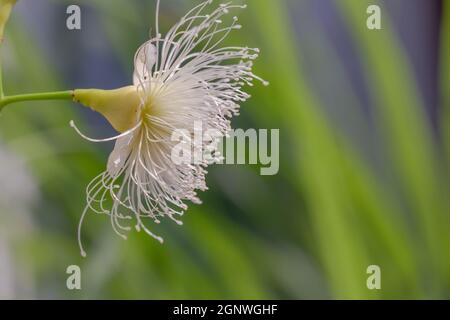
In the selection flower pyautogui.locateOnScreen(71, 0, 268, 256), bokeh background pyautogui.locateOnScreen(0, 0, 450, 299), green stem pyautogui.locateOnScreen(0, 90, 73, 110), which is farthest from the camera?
bokeh background pyautogui.locateOnScreen(0, 0, 450, 299)

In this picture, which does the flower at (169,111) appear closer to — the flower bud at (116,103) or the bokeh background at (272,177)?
the flower bud at (116,103)

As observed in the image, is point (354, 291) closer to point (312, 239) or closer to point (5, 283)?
point (312, 239)

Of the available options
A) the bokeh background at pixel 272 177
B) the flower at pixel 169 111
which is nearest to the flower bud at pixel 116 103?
the flower at pixel 169 111

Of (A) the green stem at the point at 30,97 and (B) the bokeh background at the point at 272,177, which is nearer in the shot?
(A) the green stem at the point at 30,97

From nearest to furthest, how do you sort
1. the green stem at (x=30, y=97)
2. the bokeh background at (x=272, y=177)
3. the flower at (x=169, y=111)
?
the green stem at (x=30, y=97), the flower at (x=169, y=111), the bokeh background at (x=272, y=177)

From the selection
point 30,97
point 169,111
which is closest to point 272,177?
point 169,111

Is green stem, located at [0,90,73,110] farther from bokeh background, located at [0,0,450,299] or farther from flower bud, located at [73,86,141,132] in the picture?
bokeh background, located at [0,0,450,299]

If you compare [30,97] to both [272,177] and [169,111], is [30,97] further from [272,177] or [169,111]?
[272,177]

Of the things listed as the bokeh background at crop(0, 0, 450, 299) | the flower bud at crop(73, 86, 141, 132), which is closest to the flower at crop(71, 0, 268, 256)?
the flower bud at crop(73, 86, 141, 132)
